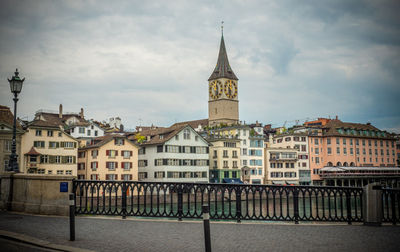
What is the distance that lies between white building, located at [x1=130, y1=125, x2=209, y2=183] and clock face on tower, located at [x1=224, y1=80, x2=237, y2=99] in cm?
6171

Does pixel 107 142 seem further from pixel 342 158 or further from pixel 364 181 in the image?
pixel 364 181

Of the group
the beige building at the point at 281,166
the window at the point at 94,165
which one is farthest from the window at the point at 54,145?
the beige building at the point at 281,166

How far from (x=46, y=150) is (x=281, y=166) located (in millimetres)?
53641

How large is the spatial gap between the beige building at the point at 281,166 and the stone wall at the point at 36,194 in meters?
80.0

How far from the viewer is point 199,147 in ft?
249

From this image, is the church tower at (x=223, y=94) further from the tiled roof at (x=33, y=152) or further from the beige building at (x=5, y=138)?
the beige building at (x=5, y=138)

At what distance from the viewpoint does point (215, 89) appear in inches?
5497

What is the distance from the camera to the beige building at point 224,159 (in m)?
82.2

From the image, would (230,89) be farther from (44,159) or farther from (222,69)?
(44,159)

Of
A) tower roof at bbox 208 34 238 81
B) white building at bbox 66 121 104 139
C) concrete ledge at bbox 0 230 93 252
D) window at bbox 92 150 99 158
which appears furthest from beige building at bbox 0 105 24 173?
tower roof at bbox 208 34 238 81

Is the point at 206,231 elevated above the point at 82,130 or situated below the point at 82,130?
below

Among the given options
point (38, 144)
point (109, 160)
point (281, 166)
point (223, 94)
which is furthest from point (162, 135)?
point (223, 94)

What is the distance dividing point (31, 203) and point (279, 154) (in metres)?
83.5

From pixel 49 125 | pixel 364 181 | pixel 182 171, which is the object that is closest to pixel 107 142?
pixel 49 125
